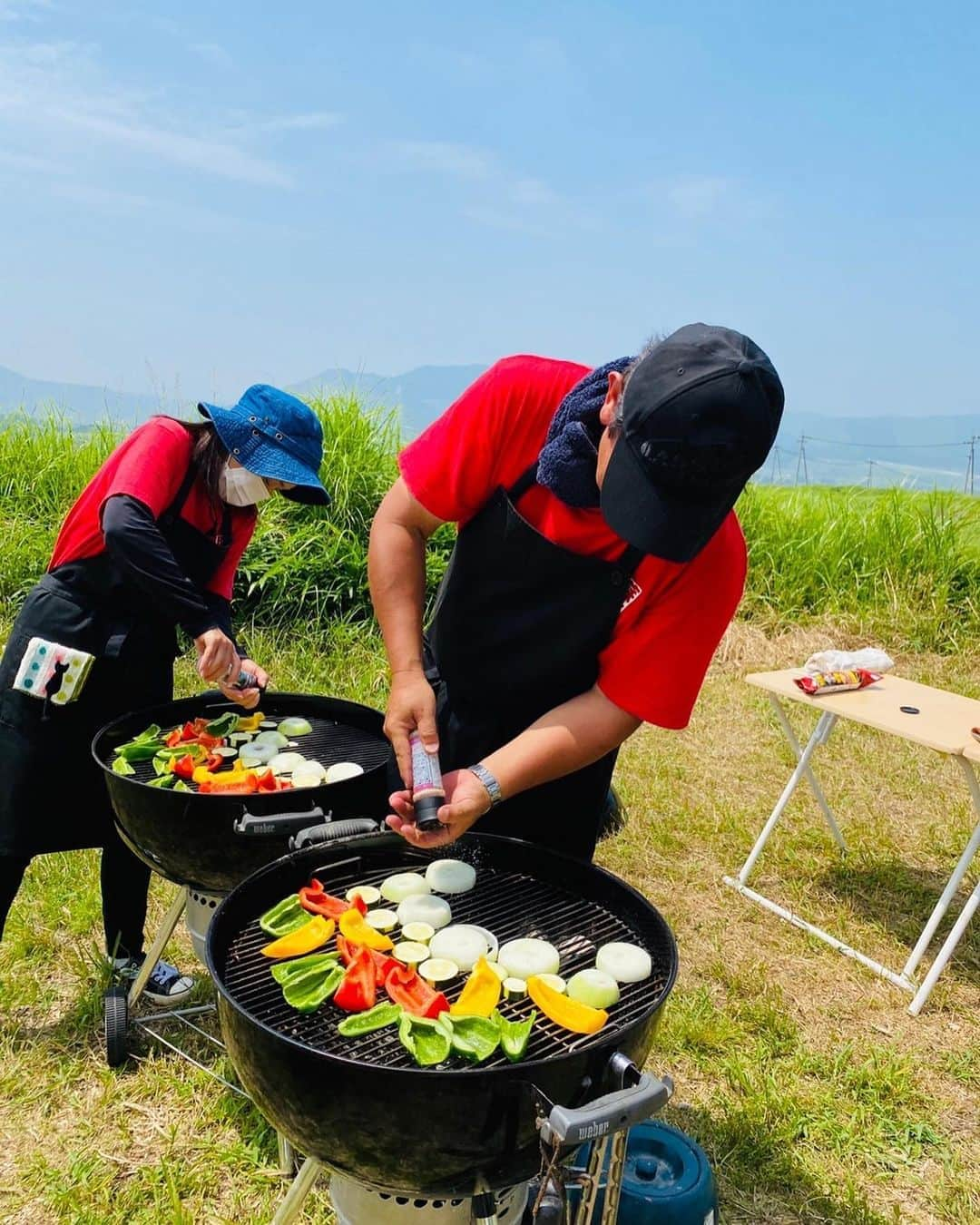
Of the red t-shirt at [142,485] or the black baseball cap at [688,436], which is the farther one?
the red t-shirt at [142,485]

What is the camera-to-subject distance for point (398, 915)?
211 centimetres

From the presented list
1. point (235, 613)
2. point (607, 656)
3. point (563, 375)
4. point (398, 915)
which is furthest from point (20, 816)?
point (235, 613)

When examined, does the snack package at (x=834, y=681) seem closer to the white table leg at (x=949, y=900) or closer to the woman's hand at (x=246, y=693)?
the white table leg at (x=949, y=900)

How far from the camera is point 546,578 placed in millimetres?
2316

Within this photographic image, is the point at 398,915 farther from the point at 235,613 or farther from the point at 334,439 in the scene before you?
the point at 334,439

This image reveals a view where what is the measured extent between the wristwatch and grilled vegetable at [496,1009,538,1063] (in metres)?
0.49

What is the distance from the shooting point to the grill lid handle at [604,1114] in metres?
1.48

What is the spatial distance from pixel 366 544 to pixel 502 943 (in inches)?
219

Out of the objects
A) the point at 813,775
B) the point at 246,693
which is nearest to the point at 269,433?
the point at 246,693

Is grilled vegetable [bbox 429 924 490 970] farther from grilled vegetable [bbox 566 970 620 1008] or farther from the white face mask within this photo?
the white face mask

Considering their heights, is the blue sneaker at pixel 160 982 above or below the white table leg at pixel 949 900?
below

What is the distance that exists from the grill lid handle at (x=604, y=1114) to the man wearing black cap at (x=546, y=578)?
0.70 m

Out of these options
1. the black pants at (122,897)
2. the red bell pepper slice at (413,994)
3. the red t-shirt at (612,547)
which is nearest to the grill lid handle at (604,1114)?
the red bell pepper slice at (413,994)

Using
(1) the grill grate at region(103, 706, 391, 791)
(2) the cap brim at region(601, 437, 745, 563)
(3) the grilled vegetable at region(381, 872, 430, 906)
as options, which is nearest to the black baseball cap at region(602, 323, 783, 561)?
(2) the cap brim at region(601, 437, 745, 563)
